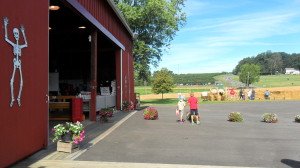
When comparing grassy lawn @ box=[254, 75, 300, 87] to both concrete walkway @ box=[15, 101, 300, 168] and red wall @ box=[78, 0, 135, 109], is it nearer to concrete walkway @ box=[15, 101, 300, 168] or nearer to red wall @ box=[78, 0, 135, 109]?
red wall @ box=[78, 0, 135, 109]

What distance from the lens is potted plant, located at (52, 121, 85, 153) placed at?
34.7ft

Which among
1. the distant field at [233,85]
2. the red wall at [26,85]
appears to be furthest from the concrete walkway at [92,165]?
the distant field at [233,85]

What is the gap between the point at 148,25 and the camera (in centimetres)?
5088

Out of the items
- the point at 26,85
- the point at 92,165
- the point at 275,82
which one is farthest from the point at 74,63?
the point at 275,82

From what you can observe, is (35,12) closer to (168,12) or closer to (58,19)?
(58,19)

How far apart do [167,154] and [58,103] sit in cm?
1056

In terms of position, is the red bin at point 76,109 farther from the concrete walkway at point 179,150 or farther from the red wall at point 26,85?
the red wall at point 26,85

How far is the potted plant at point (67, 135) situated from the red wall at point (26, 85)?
47 cm

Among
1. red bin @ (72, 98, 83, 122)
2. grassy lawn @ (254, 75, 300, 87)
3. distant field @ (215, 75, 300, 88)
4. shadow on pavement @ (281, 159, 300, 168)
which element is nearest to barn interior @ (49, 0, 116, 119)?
Result: red bin @ (72, 98, 83, 122)

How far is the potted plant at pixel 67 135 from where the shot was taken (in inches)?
417

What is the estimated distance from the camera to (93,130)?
639 inches

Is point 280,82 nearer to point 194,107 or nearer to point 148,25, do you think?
point 148,25

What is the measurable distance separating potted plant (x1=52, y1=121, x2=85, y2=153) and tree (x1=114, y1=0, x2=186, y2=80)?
1487 inches

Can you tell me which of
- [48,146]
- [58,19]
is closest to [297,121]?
[58,19]
